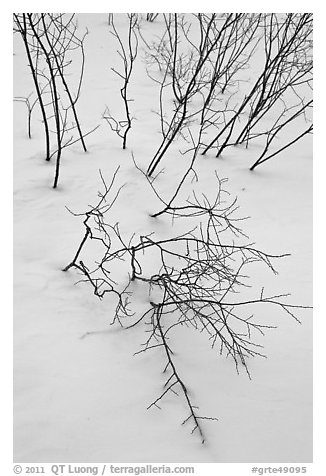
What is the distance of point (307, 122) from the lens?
412 centimetres

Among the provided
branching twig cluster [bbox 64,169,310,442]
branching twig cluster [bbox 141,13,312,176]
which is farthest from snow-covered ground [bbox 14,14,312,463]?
branching twig cluster [bbox 141,13,312,176]

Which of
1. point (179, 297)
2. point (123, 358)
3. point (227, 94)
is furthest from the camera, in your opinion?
point (227, 94)

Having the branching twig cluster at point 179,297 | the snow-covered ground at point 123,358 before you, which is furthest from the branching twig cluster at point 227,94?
the branching twig cluster at point 179,297

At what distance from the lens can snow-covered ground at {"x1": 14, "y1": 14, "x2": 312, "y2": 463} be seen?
80.4 inches

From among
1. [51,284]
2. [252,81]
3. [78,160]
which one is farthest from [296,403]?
[252,81]

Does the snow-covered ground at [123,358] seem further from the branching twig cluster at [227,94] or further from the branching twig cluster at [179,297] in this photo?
the branching twig cluster at [227,94]

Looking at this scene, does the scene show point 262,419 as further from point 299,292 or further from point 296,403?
point 299,292

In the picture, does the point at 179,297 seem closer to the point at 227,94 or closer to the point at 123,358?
the point at 123,358

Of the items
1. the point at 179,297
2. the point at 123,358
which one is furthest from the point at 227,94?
the point at 123,358

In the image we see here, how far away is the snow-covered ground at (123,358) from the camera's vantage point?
6.70ft

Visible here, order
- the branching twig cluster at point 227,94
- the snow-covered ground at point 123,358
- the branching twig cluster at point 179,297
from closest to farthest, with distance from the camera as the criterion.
A: the snow-covered ground at point 123,358 < the branching twig cluster at point 179,297 < the branching twig cluster at point 227,94

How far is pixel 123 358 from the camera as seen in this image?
7.52ft

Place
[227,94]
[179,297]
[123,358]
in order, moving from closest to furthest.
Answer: [123,358]
[179,297]
[227,94]

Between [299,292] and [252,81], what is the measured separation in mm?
2610
